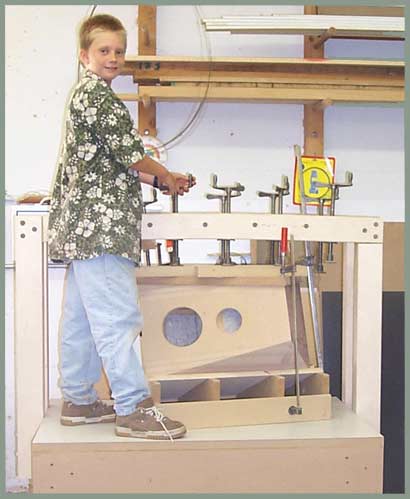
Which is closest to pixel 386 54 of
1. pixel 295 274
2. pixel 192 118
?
pixel 192 118

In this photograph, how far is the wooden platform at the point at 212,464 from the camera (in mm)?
1503

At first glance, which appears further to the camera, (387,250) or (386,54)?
(386,54)

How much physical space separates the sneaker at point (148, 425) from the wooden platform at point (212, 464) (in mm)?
19

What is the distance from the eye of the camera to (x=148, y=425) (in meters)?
1.54

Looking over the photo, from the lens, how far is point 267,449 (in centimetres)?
Answer: 152

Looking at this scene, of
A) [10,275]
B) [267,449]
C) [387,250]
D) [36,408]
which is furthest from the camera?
[10,275]

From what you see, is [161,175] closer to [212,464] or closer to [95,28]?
[95,28]

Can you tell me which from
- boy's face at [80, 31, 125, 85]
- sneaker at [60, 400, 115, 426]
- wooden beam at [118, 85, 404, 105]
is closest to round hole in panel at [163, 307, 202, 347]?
sneaker at [60, 400, 115, 426]

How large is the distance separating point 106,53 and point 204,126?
1130 millimetres

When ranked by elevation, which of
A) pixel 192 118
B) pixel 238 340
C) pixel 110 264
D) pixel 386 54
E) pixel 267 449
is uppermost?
pixel 386 54

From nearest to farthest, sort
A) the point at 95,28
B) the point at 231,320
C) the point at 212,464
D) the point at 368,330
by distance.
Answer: the point at 212,464, the point at 95,28, the point at 368,330, the point at 231,320

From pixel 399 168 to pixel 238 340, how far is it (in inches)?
54.6

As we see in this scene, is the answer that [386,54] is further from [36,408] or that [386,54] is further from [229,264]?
[36,408]

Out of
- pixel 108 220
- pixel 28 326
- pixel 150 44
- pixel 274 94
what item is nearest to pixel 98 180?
pixel 108 220
